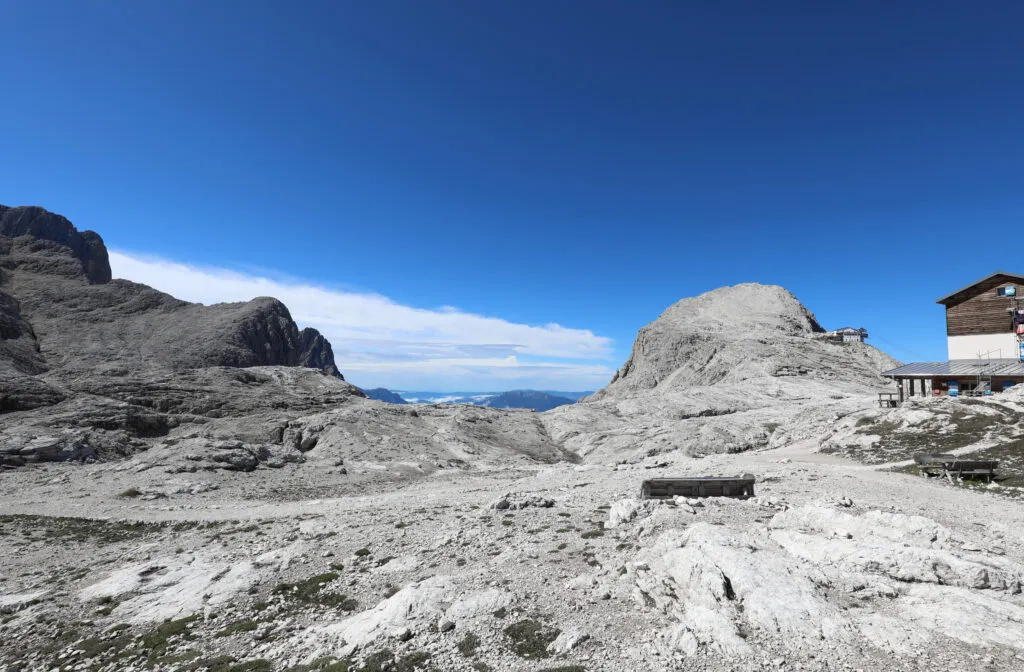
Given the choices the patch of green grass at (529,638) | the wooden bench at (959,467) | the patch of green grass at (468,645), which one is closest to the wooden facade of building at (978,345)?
the wooden bench at (959,467)

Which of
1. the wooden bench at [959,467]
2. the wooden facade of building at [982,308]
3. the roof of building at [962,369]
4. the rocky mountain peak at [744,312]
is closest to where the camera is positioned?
the wooden bench at [959,467]

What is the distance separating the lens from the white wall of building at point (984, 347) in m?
50.7

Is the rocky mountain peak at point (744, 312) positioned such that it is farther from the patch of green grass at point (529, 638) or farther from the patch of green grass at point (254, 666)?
the patch of green grass at point (254, 666)

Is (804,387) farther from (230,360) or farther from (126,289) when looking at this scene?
(126,289)

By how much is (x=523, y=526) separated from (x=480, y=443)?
40.0m

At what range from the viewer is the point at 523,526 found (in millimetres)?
19750

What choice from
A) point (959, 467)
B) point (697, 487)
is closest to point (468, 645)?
point (697, 487)

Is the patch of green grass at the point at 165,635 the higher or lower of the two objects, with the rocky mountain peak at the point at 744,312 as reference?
lower

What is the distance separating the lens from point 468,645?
11.5m

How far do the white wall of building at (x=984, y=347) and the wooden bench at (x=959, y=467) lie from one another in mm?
36939

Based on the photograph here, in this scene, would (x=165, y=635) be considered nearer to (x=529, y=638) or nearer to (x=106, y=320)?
(x=529, y=638)

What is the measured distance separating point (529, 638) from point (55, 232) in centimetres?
25022

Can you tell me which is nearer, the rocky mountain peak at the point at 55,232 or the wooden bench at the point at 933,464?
the wooden bench at the point at 933,464

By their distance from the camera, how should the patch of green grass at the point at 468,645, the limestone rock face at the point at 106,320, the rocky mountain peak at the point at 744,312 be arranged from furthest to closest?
the rocky mountain peak at the point at 744,312 → the limestone rock face at the point at 106,320 → the patch of green grass at the point at 468,645
